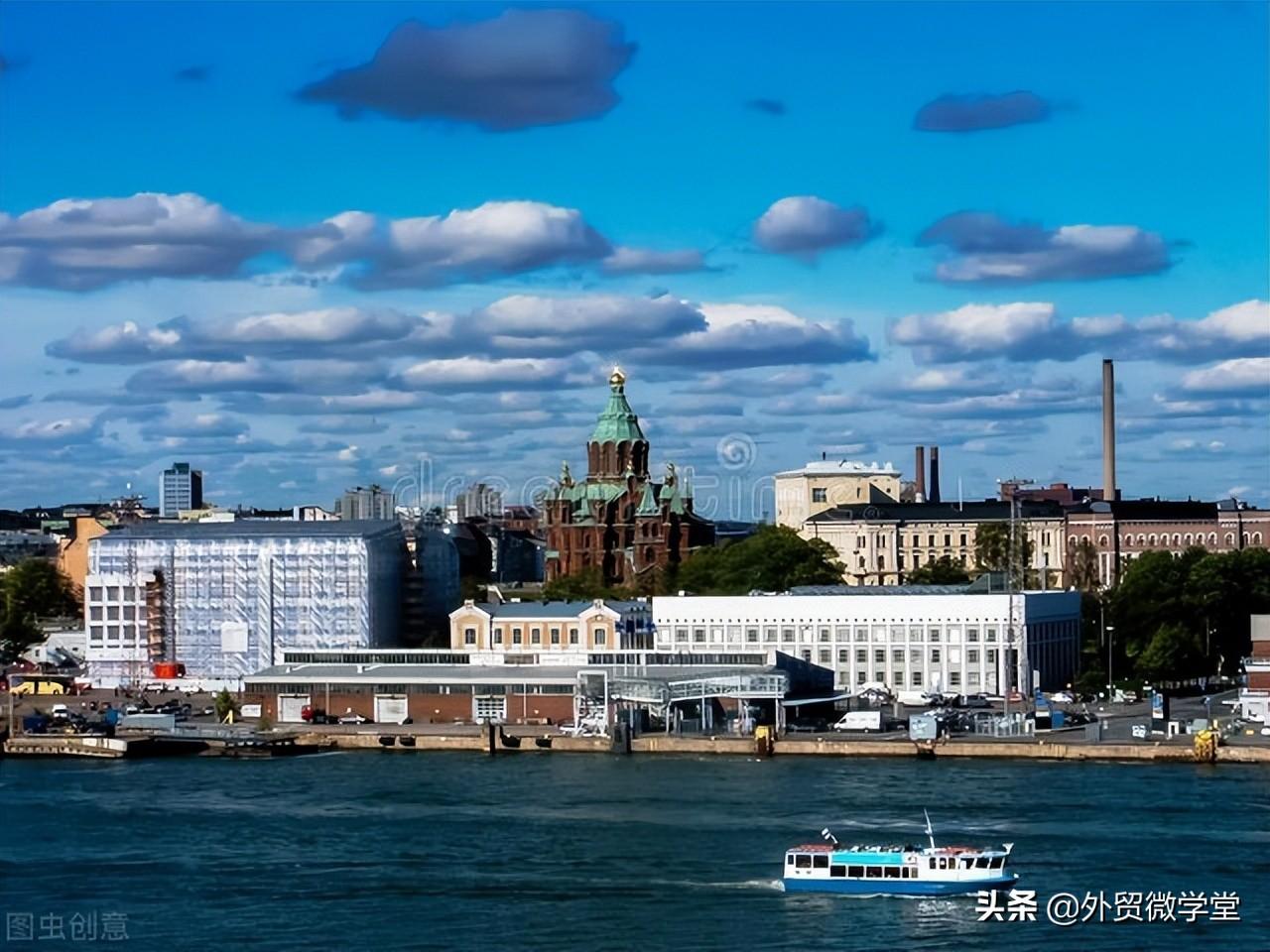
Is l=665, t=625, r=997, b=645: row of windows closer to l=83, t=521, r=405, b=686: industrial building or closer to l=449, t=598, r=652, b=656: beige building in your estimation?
l=449, t=598, r=652, b=656: beige building

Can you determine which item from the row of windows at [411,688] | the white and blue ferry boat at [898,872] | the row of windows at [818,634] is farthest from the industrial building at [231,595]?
the white and blue ferry boat at [898,872]

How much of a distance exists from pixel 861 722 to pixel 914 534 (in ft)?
170

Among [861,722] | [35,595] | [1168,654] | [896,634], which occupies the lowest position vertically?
[861,722]

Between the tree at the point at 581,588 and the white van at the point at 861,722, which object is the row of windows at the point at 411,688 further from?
the tree at the point at 581,588

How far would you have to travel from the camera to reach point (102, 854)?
4312 cm

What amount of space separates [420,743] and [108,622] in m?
23.7

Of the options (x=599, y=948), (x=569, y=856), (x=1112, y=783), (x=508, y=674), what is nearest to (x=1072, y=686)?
(x=508, y=674)

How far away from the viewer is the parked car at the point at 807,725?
206ft

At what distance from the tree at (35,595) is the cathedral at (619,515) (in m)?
20.6

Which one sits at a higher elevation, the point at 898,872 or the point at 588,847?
the point at 588,847

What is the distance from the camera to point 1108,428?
114438mm

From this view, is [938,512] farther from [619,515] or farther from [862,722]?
[862,722]

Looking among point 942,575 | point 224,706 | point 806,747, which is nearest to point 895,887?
point 806,747

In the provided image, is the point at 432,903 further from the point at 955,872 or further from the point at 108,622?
the point at 108,622
